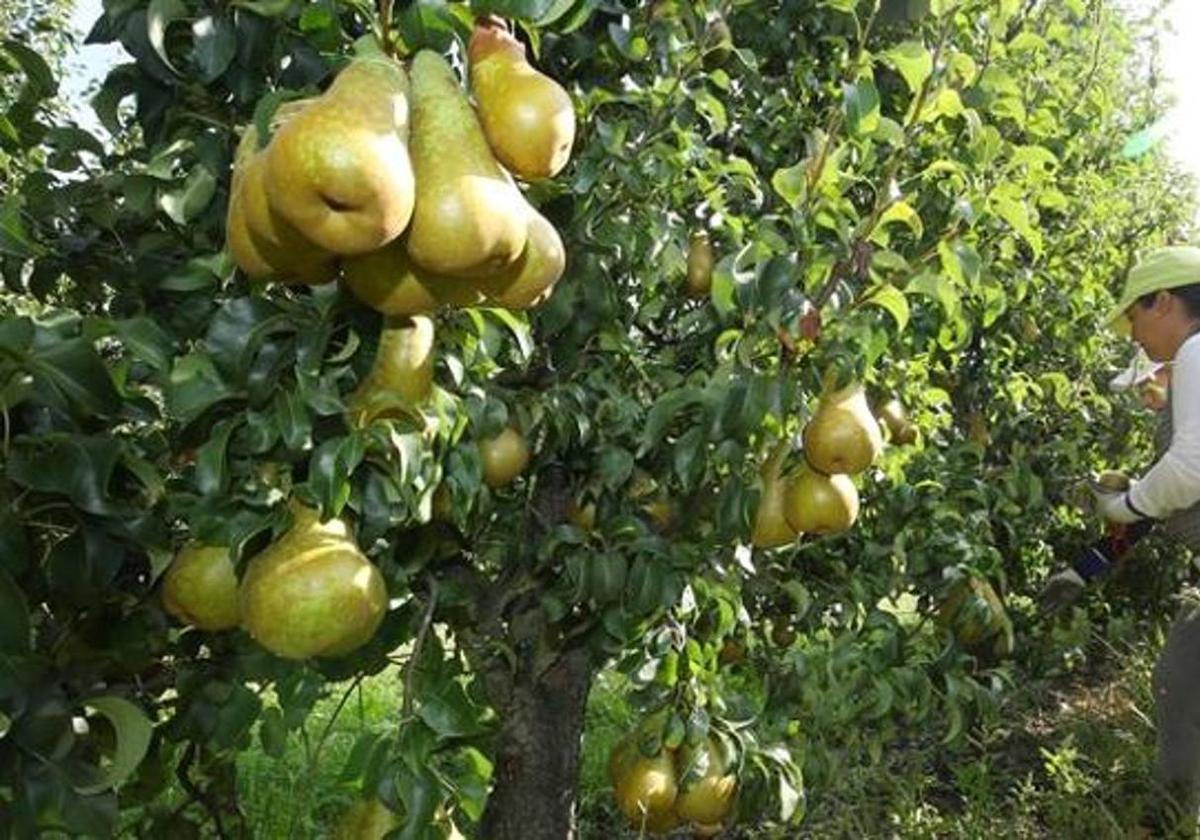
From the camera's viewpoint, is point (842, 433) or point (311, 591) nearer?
point (311, 591)

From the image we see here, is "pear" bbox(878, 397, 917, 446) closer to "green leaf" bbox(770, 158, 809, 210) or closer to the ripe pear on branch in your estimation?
"green leaf" bbox(770, 158, 809, 210)

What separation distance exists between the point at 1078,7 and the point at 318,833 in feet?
9.12

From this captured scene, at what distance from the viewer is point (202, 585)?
4.36 feet

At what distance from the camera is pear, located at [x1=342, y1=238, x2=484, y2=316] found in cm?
101

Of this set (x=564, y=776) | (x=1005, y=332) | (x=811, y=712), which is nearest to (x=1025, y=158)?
(x=811, y=712)

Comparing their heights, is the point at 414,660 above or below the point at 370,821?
above

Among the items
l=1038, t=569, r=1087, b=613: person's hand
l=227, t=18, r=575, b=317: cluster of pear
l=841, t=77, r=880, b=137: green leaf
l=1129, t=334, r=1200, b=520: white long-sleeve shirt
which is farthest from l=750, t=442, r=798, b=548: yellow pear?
l=1038, t=569, r=1087, b=613: person's hand

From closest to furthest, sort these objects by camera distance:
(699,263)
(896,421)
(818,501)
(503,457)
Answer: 1. (503,457)
2. (818,501)
3. (699,263)
4. (896,421)

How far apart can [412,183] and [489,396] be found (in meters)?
0.63

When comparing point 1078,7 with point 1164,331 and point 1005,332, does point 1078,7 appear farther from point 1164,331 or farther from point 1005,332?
point 1005,332

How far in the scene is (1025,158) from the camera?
6.10 ft

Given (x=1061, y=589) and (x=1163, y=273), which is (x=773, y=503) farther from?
(x=1061, y=589)

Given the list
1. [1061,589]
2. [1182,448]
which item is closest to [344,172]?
[1182,448]

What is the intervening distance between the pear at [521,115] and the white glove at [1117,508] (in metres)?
2.69
